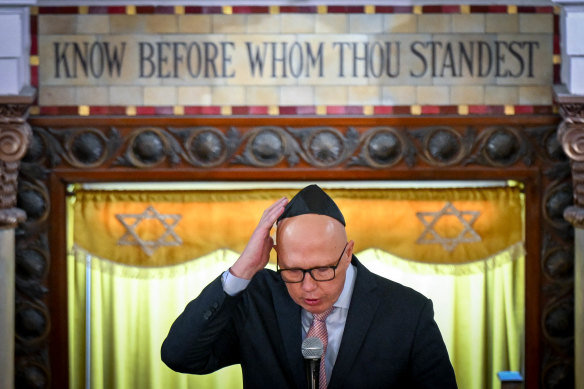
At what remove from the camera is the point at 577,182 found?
14.7 ft

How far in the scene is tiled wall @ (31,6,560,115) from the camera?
15.0 feet

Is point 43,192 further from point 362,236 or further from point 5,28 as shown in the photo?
point 362,236

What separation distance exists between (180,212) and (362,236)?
1070 mm

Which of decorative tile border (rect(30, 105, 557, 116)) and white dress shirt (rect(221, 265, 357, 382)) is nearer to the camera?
white dress shirt (rect(221, 265, 357, 382))

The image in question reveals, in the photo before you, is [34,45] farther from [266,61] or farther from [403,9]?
[403,9]

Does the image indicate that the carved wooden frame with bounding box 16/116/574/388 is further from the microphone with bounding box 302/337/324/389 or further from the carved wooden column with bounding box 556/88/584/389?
the microphone with bounding box 302/337/324/389

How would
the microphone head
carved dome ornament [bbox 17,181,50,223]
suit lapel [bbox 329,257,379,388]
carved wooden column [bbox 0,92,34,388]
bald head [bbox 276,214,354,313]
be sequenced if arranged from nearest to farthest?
the microphone head
bald head [bbox 276,214,354,313]
suit lapel [bbox 329,257,379,388]
carved wooden column [bbox 0,92,34,388]
carved dome ornament [bbox 17,181,50,223]

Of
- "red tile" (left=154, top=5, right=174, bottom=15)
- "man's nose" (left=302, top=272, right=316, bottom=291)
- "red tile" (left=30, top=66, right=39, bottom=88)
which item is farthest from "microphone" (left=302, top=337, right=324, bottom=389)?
"red tile" (left=30, top=66, right=39, bottom=88)

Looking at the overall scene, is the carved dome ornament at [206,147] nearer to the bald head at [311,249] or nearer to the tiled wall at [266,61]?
the tiled wall at [266,61]

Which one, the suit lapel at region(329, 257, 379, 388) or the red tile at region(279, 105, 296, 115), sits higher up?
the red tile at region(279, 105, 296, 115)

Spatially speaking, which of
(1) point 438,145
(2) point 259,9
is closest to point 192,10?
(2) point 259,9

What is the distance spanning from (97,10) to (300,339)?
108 inches

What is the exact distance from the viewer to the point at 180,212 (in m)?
4.62

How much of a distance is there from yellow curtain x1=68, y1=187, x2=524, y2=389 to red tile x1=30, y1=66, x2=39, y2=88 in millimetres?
690
